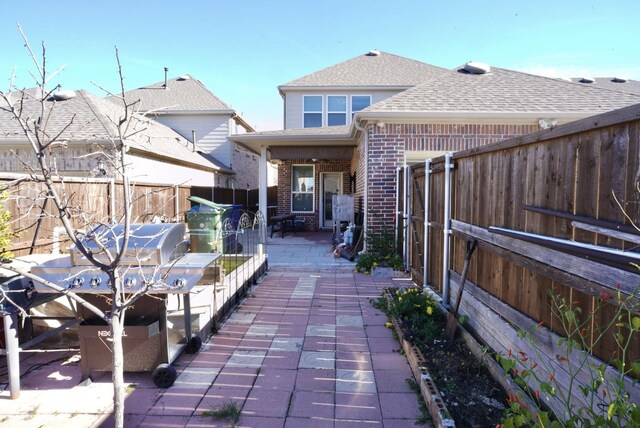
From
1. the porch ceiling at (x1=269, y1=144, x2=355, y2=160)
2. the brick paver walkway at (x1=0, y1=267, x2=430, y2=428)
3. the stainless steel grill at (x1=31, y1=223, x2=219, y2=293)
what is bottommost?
the brick paver walkway at (x1=0, y1=267, x2=430, y2=428)

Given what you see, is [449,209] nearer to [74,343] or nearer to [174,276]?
[174,276]

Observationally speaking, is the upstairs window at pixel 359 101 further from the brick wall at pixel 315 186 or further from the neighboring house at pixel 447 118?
the neighboring house at pixel 447 118

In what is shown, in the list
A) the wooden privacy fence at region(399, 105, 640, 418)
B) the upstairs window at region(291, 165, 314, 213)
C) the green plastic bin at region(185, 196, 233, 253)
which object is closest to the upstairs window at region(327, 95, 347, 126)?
the upstairs window at region(291, 165, 314, 213)

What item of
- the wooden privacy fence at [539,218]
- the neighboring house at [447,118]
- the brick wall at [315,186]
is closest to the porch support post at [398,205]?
the neighboring house at [447,118]

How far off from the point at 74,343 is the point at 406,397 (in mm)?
3546

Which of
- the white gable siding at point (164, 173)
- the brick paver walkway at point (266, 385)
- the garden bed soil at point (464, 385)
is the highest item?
the white gable siding at point (164, 173)

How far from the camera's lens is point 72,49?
9.61 ft

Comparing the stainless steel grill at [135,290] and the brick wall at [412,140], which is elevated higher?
the brick wall at [412,140]

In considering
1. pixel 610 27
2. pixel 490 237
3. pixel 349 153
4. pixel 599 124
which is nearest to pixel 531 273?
pixel 490 237

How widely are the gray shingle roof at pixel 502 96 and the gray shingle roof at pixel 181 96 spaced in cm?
1193

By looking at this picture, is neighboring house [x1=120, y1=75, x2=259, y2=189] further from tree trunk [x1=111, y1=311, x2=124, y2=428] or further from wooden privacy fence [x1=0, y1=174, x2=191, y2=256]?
tree trunk [x1=111, y1=311, x2=124, y2=428]

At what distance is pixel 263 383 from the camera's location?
3.45m

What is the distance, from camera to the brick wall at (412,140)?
26.9 ft

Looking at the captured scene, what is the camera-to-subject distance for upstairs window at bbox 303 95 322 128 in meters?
15.5
